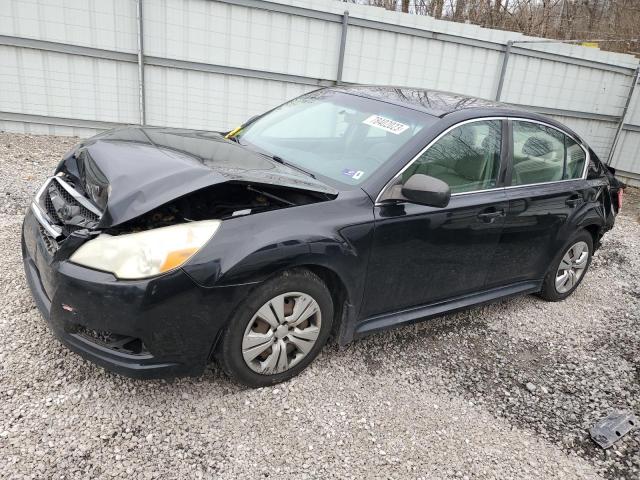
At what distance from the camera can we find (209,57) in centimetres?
809

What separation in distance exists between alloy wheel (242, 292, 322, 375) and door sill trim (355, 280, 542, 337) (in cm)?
37

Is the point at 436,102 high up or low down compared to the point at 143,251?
up

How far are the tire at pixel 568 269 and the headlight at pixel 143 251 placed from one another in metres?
3.16

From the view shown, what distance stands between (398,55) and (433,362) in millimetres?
7048

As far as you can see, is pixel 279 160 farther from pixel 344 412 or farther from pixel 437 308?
pixel 344 412

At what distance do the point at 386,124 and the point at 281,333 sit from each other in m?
1.54

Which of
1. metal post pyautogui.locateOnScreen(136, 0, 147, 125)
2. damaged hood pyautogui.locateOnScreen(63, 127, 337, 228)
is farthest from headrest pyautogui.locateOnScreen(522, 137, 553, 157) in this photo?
metal post pyautogui.locateOnScreen(136, 0, 147, 125)

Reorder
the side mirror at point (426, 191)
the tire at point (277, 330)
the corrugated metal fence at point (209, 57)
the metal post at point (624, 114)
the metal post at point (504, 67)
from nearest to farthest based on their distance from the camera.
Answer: the tire at point (277, 330), the side mirror at point (426, 191), the corrugated metal fence at point (209, 57), the metal post at point (504, 67), the metal post at point (624, 114)

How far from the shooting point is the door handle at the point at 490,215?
343 cm

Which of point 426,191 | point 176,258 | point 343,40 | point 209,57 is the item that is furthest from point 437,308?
point 343,40

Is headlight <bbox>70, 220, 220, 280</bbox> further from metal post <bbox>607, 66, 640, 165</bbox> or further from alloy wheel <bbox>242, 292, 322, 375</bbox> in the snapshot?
Answer: metal post <bbox>607, 66, 640, 165</bbox>

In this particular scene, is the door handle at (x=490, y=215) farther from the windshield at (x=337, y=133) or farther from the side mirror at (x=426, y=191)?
the windshield at (x=337, y=133)

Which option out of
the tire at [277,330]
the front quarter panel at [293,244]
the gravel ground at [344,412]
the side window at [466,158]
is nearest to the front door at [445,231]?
the side window at [466,158]

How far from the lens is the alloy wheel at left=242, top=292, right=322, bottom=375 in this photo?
2.67 m
